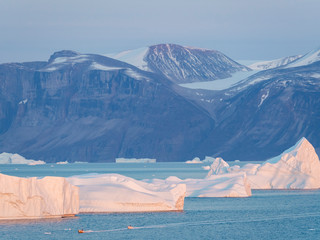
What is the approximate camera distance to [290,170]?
335 ft

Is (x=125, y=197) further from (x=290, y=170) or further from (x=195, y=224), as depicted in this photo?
(x=290, y=170)

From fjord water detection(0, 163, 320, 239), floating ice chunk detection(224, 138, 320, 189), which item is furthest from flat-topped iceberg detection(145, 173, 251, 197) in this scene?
floating ice chunk detection(224, 138, 320, 189)

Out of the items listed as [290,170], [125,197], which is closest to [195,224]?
[125,197]

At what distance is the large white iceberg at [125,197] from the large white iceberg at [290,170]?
30148 millimetres

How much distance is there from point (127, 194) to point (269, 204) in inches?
778

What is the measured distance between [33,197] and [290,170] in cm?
4808

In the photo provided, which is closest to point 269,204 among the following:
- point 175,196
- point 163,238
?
point 175,196

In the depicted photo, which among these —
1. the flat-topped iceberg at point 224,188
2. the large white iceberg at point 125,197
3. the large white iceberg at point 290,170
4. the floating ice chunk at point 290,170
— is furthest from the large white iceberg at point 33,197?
the floating ice chunk at point 290,170

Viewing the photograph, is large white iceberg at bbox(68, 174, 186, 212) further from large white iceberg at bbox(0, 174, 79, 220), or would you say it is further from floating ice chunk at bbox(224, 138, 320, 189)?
floating ice chunk at bbox(224, 138, 320, 189)

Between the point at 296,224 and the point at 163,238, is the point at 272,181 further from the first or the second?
the point at 163,238

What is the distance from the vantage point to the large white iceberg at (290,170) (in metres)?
100

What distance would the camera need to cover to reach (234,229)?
2509 inches

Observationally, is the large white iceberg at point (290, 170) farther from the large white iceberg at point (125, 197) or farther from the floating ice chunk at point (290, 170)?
the large white iceberg at point (125, 197)

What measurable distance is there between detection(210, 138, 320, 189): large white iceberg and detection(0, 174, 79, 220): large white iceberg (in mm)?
42131
